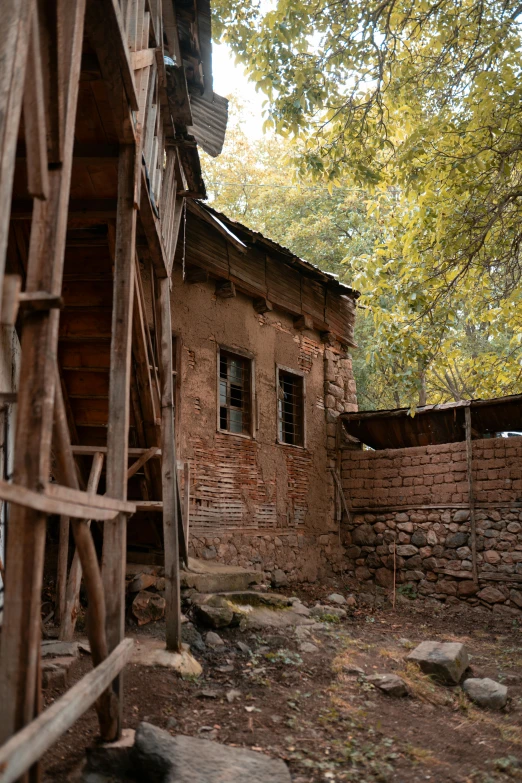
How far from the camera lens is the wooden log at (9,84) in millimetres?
1866

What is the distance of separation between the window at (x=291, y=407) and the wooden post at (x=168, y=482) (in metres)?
4.81

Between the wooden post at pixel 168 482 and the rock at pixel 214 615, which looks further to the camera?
the rock at pixel 214 615

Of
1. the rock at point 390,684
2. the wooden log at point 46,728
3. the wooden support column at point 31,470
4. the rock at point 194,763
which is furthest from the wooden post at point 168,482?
the wooden support column at point 31,470

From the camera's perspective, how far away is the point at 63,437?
9.06ft

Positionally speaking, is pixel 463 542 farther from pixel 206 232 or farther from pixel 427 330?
pixel 206 232

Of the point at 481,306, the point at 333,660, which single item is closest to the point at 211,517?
the point at 333,660

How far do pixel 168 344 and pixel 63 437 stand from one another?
303 cm

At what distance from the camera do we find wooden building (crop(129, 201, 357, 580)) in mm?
8406

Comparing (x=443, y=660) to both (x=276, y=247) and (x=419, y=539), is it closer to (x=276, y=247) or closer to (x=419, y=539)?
(x=419, y=539)

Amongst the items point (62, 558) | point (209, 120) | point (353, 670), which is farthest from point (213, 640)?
point (209, 120)

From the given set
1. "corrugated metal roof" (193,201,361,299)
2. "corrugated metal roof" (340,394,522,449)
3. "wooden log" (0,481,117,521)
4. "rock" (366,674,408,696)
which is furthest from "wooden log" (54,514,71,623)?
"corrugated metal roof" (340,394,522,449)

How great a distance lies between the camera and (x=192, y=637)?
5824 mm

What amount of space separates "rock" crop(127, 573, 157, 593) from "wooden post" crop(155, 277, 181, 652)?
112cm

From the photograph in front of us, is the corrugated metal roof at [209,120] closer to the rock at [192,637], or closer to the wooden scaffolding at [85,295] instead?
the wooden scaffolding at [85,295]
